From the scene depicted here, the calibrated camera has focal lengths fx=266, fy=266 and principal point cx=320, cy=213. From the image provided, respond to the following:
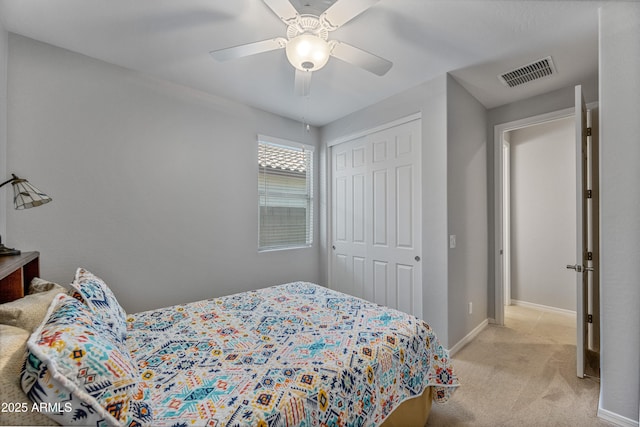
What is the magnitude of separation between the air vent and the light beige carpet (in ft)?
8.57

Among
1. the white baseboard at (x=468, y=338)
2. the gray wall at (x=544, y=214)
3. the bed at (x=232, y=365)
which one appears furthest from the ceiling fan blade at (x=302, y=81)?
the gray wall at (x=544, y=214)

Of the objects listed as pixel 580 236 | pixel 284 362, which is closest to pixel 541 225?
pixel 580 236

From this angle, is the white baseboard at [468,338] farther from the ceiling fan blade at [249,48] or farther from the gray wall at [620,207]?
the ceiling fan blade at [249,48]

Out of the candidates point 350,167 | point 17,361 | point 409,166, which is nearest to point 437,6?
point 409,166

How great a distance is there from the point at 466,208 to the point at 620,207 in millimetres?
1224

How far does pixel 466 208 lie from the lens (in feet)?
9.22

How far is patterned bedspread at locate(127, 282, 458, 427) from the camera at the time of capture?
1011 mm

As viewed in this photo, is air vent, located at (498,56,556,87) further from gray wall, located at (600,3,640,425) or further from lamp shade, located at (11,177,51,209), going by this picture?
lamp shade, located at (11,177,51,209)

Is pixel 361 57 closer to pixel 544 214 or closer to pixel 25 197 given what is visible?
pixel 25 197

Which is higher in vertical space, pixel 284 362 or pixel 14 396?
pixel 14 396

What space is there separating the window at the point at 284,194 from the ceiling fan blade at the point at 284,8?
1.83 meters

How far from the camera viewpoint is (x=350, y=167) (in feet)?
11.5

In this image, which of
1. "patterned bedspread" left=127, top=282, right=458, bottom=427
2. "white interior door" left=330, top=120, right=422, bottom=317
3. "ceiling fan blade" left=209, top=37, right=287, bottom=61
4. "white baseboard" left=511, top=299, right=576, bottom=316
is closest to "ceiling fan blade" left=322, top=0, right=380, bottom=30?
"ceiling fan blade" left=209, top=37, right=287, bottom=61

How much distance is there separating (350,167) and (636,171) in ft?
8.03
